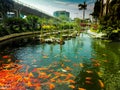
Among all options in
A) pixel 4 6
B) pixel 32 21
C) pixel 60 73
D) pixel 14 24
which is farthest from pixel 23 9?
pixel 60 73

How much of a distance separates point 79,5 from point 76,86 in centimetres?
8249

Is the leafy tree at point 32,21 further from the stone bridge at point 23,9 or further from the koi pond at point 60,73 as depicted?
the koi pond at point 60,73

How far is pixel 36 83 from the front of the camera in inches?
391

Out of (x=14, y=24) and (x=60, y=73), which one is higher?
(x=14, y=24)

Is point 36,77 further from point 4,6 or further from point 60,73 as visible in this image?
point 4,6

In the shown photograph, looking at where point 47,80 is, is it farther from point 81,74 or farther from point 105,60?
point 105,60

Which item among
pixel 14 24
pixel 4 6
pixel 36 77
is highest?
pixel 4 6

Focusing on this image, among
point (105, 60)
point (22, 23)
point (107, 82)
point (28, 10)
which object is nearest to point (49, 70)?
point (107, 82)

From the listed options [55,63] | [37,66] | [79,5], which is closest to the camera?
[37,66]

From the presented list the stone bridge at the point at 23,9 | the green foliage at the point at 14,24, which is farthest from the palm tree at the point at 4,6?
the stone bridge at the point at 23,9

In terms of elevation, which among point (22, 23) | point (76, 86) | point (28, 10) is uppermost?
point (28, 10)

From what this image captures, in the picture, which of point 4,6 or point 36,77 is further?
point 4,6

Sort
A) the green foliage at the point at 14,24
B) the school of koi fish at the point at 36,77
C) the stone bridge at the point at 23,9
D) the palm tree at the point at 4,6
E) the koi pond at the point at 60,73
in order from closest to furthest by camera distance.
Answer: the school of koi fish at the point at 36,77 < the koi pond at the point at 60,73 < the green foliage at the point at 14,24 < the palm tree at the point at 4,6 < the stone bridge at the point at 23,9

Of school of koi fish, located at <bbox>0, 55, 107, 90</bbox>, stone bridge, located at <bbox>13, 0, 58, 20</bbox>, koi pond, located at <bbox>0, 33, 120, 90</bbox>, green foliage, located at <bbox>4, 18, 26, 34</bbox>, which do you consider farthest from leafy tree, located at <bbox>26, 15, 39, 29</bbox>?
school of koi fish, located at <bbox>0, 55, 107, 90</bbox>
